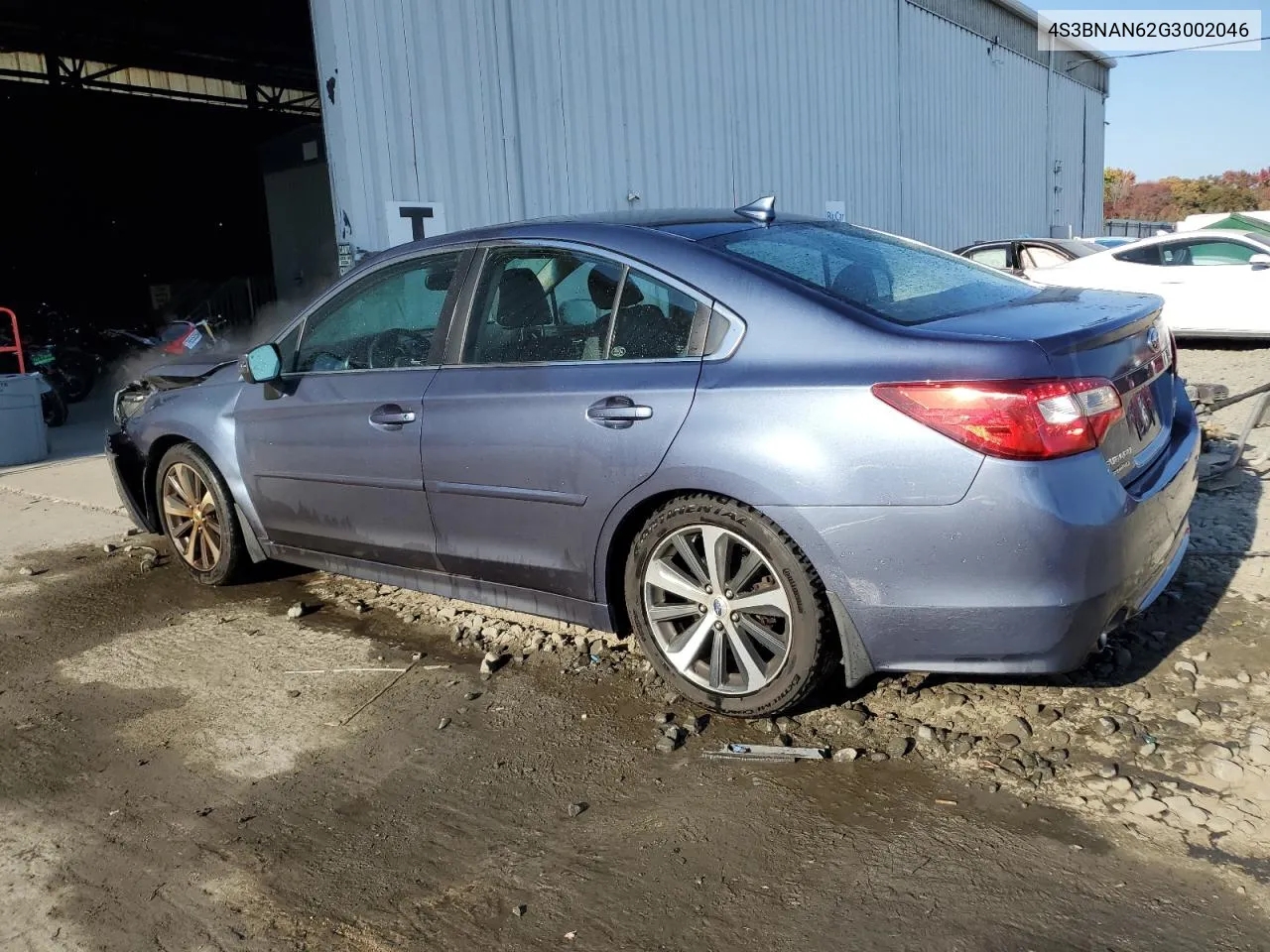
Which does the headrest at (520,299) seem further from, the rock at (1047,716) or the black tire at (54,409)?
the black tire at (54,409)

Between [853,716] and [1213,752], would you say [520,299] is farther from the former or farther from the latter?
[1213,752]

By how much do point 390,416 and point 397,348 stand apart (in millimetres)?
347

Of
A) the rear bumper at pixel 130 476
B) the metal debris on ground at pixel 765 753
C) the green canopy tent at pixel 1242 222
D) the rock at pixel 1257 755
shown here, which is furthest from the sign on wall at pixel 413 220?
the green canopy tent at pixel 1242 222

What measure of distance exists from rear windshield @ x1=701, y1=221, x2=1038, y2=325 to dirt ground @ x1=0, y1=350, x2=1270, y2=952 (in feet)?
4.03

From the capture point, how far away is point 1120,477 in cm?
286

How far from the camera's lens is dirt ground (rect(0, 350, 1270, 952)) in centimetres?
237

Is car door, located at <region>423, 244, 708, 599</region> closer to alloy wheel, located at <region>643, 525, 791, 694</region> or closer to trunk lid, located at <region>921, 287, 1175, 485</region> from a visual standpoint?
alloy wheel, located at <region>643, 525, 791, 694</region>

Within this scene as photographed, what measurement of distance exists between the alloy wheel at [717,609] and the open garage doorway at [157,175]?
11.4 metres

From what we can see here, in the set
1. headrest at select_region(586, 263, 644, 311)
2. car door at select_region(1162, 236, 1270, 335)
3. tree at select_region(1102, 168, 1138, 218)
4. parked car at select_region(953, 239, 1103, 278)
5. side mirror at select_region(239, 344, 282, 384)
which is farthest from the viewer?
tree at select_region(1102, 168, 1138, 218)

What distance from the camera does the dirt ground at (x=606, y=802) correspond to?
7.79ft

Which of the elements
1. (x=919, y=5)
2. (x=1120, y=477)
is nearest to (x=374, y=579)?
(x=1120, y=477)

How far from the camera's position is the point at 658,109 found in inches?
467

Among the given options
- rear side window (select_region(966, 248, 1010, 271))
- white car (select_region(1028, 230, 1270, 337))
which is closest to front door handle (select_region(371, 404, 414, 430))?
white car (select_region(1028, 230, 1270, 337))

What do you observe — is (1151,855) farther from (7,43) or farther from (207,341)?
(7,43)
